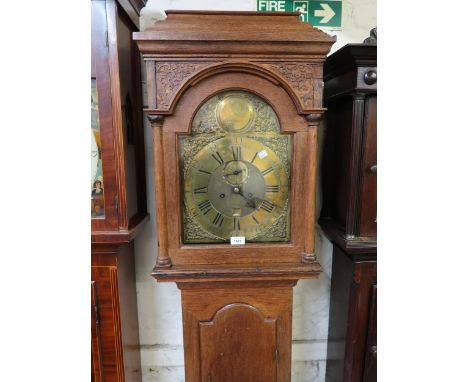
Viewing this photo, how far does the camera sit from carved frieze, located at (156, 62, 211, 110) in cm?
83

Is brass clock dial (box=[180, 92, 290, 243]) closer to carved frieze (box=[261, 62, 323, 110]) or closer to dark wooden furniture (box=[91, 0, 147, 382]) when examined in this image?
carved frieze (box=[261, 62, 323, 110])

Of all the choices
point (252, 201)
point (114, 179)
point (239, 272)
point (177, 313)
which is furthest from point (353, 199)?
point (177, 313)

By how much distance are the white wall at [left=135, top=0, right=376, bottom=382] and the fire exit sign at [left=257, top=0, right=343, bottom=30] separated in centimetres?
4

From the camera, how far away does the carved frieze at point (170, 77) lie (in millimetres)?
826

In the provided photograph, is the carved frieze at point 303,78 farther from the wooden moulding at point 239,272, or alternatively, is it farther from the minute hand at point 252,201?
the wooden moulding at point 239,272

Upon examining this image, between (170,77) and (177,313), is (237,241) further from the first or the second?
(177,313)

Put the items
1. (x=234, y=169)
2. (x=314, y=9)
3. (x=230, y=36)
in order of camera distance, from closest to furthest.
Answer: (x=230, y=36)
(x=234, y=169)
(x=314, y=9)

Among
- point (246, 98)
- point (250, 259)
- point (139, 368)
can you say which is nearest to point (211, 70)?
point (246, 98)

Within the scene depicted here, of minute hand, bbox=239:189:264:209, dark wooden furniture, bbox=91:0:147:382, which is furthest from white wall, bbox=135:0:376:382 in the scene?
minute hand, bbox=239:189:264:209

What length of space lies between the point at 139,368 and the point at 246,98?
1.28 m

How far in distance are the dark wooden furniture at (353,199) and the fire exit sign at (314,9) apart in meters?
0.28

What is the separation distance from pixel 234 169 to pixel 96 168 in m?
0.43

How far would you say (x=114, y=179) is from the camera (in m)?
0.91

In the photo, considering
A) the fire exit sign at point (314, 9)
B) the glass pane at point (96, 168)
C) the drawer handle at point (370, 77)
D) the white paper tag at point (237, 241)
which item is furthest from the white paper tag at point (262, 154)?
the fire exit sign at point (314, 9)
